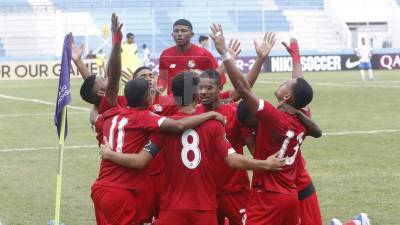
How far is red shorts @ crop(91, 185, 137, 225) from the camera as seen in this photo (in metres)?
7.50

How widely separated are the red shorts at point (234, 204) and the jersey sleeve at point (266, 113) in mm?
1121

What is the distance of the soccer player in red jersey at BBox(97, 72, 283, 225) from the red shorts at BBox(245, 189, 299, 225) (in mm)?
410

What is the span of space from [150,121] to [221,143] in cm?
62

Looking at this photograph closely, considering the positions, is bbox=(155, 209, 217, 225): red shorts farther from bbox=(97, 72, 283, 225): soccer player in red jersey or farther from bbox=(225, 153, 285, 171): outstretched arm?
bbox=(225, 153, 285, 171): outstretched arm

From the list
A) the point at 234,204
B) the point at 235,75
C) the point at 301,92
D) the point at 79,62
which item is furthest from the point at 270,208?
the point at 79,62

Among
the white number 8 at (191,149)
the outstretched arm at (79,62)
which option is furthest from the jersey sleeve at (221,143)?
the outstretched arm at (79,62)

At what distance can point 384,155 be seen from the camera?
49.3 ft

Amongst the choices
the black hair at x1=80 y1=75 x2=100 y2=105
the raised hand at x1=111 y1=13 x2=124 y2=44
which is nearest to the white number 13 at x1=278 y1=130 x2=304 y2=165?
the raised hand at x1=111 y1=13 x2=124 y2=44

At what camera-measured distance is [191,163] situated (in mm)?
7070

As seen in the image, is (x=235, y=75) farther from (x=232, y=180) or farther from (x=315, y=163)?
(x=315, y=163)

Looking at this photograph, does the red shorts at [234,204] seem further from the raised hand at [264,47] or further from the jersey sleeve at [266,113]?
the raised hand at [264,47]

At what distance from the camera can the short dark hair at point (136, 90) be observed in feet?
23.9

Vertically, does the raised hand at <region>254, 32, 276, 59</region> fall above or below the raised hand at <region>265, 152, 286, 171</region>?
above

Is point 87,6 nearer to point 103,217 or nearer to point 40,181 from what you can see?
point 40,181
